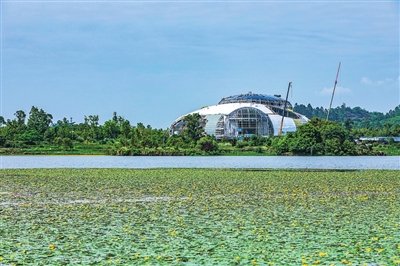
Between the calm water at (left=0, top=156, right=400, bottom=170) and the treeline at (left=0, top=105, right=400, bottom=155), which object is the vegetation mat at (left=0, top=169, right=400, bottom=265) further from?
the treeline at (left=0, top=105, right=400, bottom=155)

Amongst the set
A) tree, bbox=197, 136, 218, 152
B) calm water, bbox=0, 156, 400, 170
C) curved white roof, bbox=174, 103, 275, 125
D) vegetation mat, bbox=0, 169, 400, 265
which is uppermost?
curved white roof, bbox=174, 103, 275, 125

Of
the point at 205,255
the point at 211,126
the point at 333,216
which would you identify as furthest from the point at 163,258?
the point at 211,126

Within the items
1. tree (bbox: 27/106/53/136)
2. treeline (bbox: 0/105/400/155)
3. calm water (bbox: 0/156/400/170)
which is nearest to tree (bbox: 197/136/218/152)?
treeline (bbox: 0/105/400/155)

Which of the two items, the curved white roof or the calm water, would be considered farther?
the curved white roof

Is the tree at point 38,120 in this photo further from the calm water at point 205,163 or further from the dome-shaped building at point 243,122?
the calm water at point 205,163

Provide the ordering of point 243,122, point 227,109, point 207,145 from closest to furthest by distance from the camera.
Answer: point 207,145 < point 243,122 < point 227,109

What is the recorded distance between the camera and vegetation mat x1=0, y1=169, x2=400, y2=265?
14.5 metres

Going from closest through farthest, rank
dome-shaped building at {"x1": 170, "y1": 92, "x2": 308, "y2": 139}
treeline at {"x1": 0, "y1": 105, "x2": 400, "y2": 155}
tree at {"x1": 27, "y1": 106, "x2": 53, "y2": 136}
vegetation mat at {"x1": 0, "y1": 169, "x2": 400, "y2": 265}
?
1. vegetation mat at {"x1": 0, "y1": 169, "x2": 400, "y2": 265}
2. treeline at {"x1": 0, "y1": 105, "x2": 400, "y2": 155}
3. tree at {"x1": 27, "y1": 106, "x2": 53, "y2": 136}
4. dome-shaped building at {"x1": 170, "y1": 92, "x2": 308, "y2": 139}

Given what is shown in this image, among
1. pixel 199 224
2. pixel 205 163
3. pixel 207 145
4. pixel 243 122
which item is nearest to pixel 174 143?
pixel 207 145

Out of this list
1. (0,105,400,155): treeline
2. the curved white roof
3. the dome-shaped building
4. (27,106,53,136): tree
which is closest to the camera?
(0,105,400,155): treeline

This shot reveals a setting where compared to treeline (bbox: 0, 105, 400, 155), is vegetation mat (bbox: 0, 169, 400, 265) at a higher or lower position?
lower

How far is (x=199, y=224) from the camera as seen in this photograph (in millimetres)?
19250

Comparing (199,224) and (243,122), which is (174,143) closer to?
(243,122)

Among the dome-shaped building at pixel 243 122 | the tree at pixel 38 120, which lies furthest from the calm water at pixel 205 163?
the dome-shaped building at pixel 243 122
